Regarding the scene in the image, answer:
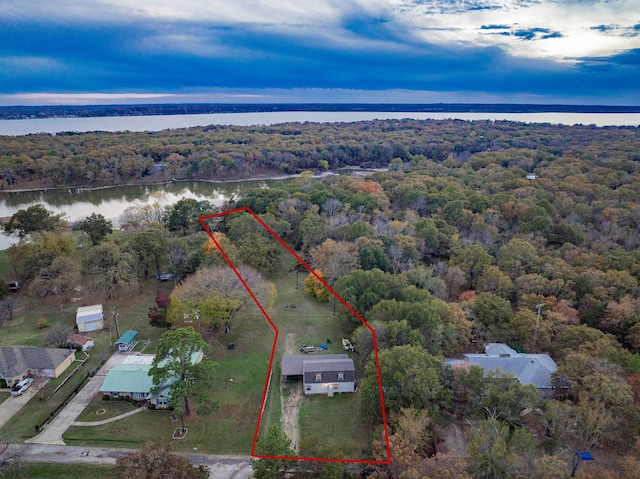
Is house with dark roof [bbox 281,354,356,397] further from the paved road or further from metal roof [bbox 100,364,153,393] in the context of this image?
metal roof [bbox 100,364,153,393]

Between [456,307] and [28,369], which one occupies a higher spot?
[456,307]

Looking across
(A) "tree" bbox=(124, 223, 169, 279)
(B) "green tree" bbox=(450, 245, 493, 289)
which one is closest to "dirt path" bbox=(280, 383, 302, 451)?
(B) "green tree" bbox=(450, 245, 493, 289)

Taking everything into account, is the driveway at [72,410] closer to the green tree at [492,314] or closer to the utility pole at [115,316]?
the utility pole at [115,316]

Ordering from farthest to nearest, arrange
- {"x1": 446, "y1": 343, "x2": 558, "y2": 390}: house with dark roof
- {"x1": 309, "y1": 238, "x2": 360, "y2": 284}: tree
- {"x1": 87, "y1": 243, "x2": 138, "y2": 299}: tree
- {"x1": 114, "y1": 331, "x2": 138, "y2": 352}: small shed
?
{"x1": 309, "y1": 238, "x2": 360, "y2": 284}: tree < {"x1": 87, "y1": 243, "x2": 138, "y2": 299}: tree < {"x1": 114, "y1": 331, "x2": 138, "y2": 352}: small shed < {"x1": 446, "y1": 343, "x2": 558, "y2": 390}: house with dark roof

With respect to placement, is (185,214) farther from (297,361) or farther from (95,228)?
(297,361)

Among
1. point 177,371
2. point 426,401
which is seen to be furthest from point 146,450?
point 426,401

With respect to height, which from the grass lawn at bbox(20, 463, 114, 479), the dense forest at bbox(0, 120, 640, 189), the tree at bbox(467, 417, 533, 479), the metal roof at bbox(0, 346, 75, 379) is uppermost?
the dense forest at bbox(0, 120, 640, 189)

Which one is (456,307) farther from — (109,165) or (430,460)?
(109,165)
